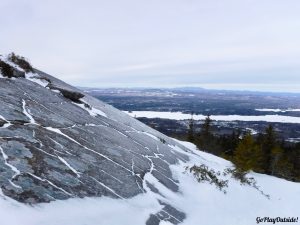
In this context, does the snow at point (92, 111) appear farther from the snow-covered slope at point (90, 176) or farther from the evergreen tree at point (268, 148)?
the evergreen tree at point (268, 148)

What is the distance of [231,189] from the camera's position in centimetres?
1742

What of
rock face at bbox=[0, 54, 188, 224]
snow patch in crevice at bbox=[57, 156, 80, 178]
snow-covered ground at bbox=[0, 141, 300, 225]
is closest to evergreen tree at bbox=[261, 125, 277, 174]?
snow-covered ground at bbox=[0, 141, 300, 225]

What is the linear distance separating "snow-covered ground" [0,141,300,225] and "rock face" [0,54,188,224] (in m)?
0.32

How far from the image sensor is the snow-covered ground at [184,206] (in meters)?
8.70

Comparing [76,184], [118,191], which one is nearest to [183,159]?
[118,191]

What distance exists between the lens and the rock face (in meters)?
9.81

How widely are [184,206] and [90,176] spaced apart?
13.0 ft

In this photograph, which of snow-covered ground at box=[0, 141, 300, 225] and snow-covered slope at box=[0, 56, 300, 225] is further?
snow-covered slope at box=[0, 56, 300, 225]

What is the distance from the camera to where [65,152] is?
12039 mm

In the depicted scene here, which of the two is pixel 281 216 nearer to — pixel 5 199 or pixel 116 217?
pixel 116 217

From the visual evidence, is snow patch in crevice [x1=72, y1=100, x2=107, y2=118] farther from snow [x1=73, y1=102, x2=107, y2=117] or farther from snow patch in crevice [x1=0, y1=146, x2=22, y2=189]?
snow patch in crevice [x1=0, y1=146, x2=22, y2=189]

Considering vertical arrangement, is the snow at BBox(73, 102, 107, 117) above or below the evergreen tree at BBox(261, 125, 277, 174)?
above

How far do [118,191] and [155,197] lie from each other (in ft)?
5.40

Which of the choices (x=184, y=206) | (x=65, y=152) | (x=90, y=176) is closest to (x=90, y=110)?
(x=65, y=152)
